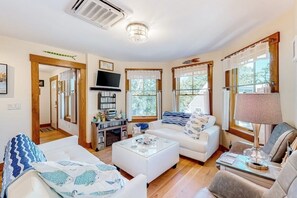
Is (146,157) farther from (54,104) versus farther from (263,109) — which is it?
(54,104)

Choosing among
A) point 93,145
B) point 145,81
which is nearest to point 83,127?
point 93,145

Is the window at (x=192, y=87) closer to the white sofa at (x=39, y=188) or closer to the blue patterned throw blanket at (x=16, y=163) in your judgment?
the white sofa at (x=39, y=188)

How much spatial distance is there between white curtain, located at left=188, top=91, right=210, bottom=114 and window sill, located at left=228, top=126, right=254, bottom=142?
719 mm

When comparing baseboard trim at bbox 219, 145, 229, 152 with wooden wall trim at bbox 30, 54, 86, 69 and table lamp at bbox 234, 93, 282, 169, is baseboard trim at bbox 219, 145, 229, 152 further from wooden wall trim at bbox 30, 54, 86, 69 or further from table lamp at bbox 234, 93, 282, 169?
wooden wall trim at bbox 30, 54, 86, 69

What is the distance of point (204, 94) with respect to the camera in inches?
138

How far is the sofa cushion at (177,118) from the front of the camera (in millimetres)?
3466

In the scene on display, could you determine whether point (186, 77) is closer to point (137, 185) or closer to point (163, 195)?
point (163, 195)

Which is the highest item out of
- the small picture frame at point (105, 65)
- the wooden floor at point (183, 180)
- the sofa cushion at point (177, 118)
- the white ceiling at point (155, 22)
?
A: the white ceiling at point (155, 22)

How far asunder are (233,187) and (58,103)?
5558mm

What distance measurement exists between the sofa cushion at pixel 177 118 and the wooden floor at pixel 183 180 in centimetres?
93

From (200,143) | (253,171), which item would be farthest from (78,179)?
(200,143)

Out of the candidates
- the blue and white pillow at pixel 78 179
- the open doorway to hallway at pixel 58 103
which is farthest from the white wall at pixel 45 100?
the blue and white pillow at pixel 78 179

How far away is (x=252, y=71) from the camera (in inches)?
96.7

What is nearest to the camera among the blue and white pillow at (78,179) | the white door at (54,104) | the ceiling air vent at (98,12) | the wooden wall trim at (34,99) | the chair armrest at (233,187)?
the blue and white pillow at (78,179)
